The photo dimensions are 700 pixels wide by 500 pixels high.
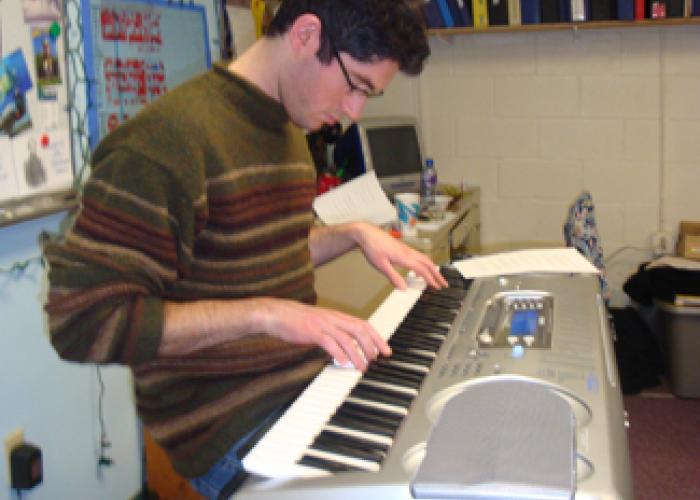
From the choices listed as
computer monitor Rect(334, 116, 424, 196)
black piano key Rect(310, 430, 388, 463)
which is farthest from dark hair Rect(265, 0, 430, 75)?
computer monitor Rect(334, 116, 424, 196)

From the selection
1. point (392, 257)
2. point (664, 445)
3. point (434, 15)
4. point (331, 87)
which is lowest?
point (664, 445)

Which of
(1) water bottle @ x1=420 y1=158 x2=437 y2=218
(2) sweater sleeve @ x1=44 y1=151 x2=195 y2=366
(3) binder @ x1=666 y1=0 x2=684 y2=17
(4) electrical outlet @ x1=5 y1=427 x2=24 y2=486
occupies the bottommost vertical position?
(4) electrical outlet @ x1=5 y1=427 x2=24 y2=486

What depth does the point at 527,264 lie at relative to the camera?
4.55 feet

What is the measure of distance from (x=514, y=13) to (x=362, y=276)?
1.61 metres

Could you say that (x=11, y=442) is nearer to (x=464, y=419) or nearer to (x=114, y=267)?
(x=114, y=267)

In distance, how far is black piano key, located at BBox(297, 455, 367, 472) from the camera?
2.39ft

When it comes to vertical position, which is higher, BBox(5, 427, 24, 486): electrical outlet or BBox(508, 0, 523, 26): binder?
BBox(508, 0, 523, 26): binder

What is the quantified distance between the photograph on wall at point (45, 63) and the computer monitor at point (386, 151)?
4.98ft

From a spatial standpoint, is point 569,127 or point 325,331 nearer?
point 325,331

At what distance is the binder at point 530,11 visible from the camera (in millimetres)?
3176

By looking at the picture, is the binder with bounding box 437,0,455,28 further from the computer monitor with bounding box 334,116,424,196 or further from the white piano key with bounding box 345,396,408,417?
the white piano key with bounding box 345,396,408,417

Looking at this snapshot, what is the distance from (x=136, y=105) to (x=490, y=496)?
171 cm

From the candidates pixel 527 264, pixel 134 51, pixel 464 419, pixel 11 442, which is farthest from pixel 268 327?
pixel 134 51

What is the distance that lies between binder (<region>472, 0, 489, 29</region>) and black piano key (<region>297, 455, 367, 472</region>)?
2901 millimetres
